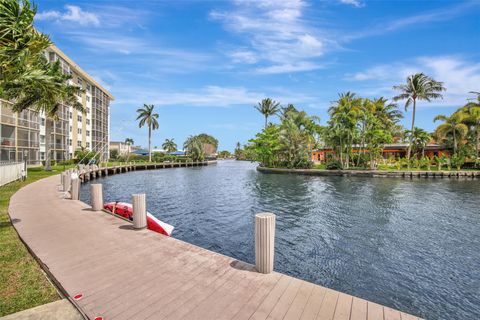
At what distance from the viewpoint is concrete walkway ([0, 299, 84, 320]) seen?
14.0 feet

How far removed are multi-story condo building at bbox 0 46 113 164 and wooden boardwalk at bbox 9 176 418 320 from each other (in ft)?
85.5

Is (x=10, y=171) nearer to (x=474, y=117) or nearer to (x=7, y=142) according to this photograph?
(x=7, y=142)

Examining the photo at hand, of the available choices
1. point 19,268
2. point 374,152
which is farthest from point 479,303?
point 374,152

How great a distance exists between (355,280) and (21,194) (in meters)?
19.4

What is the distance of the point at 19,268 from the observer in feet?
20.5

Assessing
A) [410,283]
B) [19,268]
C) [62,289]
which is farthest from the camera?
[410,283]

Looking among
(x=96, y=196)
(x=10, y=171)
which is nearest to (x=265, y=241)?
(x=96, y=196)

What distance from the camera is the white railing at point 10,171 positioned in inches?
817

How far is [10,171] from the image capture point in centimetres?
2269

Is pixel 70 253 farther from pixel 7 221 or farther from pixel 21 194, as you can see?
pixel 21 194

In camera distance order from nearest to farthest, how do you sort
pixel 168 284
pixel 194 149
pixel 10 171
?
pixel 168 284
pixel 10 171
pixel 194 149

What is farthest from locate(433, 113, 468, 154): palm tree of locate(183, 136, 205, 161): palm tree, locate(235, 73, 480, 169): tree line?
locate(183, 136, 205, 161): palm tree

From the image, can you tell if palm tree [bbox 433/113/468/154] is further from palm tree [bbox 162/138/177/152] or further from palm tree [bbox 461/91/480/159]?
palm tree [bbox 162/138/177/152]

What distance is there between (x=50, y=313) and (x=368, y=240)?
11.8 m
